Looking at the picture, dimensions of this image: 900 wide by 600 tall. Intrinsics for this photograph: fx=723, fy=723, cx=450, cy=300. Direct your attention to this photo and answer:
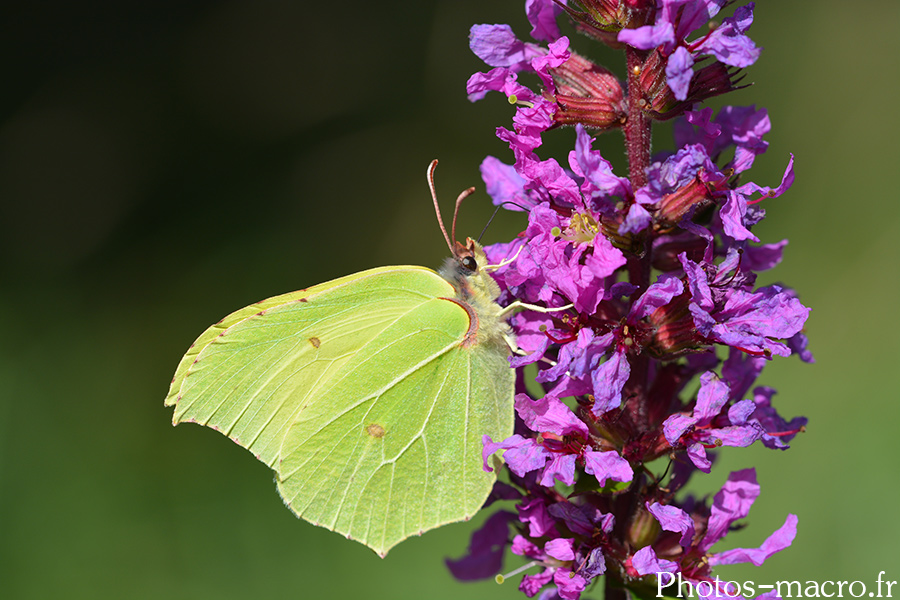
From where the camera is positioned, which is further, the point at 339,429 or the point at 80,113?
the point at 80,113

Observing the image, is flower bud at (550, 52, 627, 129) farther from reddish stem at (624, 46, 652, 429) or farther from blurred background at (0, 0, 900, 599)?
blurred background at (0, 0, 900, 599)

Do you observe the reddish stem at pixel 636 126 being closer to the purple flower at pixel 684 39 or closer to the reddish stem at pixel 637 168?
the reddish stem at pixel 637 168

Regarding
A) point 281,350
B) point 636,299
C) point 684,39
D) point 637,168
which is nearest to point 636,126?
point 637,168

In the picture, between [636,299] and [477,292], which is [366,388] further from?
[636,299]

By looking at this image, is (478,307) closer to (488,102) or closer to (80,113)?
(488,102)

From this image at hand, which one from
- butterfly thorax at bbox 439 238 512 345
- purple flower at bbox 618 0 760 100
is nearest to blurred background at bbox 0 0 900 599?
butterfly thorax at bbox 439 238 512 345

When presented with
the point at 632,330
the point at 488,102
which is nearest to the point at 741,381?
the point at 632,330
